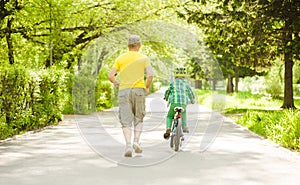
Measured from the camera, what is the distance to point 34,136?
12281 millimetres

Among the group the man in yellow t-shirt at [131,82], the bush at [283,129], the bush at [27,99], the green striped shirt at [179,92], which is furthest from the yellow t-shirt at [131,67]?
the bush at [27,99]

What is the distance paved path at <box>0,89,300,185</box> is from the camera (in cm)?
657

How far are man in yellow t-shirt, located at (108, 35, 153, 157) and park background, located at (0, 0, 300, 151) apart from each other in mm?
3695

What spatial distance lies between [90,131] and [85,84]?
982 centimetres

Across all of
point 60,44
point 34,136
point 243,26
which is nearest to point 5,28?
point 60,44

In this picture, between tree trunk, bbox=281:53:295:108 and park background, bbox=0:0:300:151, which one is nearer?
park background, bbox=0:0:300:151

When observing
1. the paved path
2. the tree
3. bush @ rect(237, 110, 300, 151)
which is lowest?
the paved path

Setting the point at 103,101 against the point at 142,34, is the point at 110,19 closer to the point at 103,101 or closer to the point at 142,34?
the point at 142,34

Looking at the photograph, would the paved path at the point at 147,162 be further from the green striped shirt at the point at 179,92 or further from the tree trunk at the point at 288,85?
the tree trunk at the point at 288,85

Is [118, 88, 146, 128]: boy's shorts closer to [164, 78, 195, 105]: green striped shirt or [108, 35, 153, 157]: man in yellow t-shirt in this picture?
→ [108, 35, 153, 157]: man in yellow t-shirt

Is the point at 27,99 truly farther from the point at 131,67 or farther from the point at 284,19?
the point at 284,19

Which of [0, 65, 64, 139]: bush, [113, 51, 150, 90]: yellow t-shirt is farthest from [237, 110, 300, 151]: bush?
[0, 65, 64, 139]: bush

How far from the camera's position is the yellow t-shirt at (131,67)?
794 cm

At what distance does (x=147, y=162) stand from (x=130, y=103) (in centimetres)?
105
